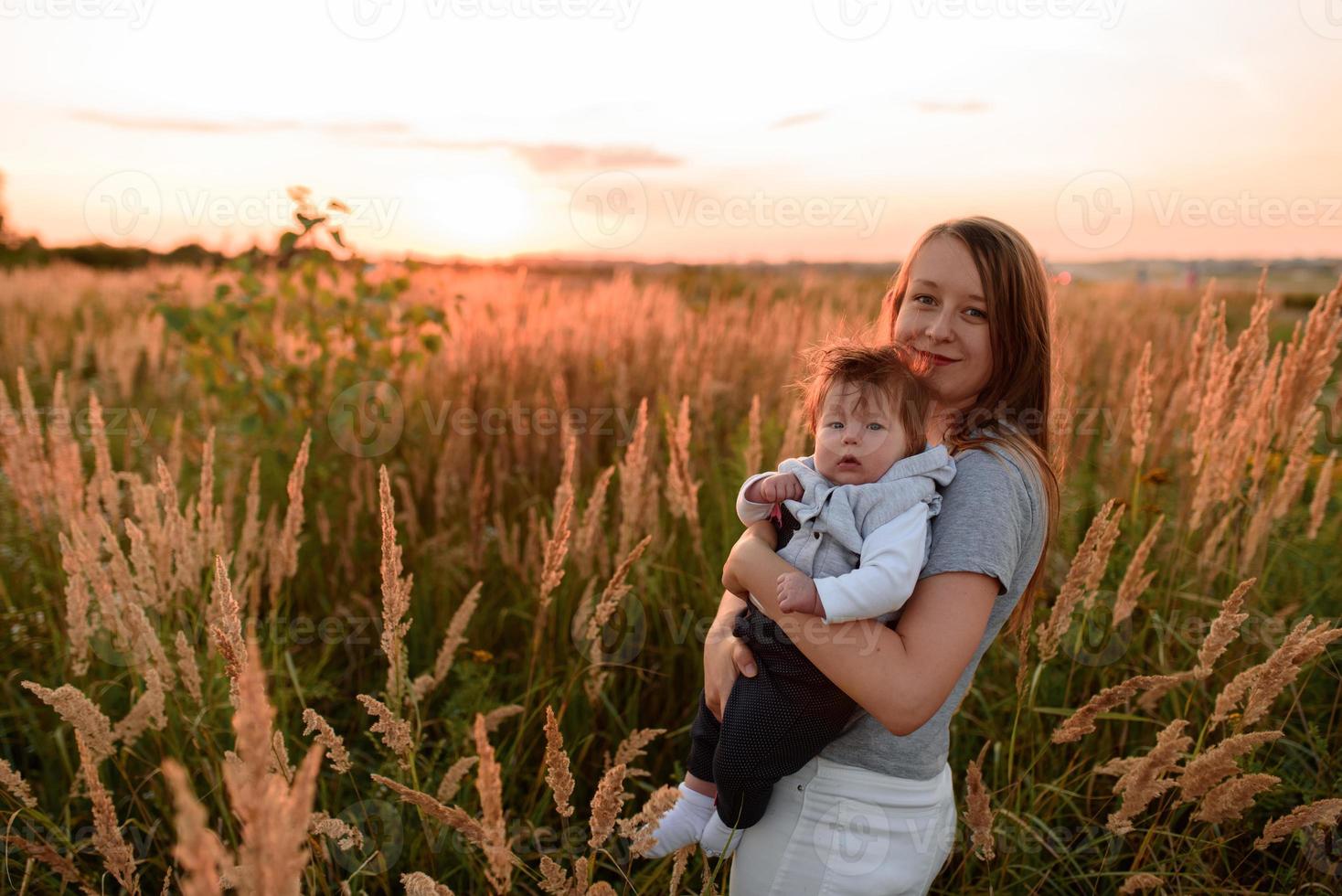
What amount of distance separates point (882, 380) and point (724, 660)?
590mm

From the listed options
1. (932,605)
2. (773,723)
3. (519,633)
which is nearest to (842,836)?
(773,723)

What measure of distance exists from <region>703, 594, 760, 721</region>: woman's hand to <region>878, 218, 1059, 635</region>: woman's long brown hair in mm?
534

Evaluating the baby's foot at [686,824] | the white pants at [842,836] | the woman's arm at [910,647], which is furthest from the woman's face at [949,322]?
the baby's foot at [686,824]

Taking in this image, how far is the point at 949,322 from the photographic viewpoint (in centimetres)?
164

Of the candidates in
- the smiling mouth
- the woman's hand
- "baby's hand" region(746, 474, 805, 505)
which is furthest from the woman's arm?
the smiling mouth

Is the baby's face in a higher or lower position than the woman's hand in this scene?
higher

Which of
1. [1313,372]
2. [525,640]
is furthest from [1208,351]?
[525,640]

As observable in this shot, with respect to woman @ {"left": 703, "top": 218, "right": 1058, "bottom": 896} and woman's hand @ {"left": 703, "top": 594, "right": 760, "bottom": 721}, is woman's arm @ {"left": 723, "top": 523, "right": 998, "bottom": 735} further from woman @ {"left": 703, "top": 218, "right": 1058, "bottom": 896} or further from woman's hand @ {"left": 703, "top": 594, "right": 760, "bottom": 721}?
woman's hand @ {"left": 703, "top": 594, "right": 760, "bottom": 721}

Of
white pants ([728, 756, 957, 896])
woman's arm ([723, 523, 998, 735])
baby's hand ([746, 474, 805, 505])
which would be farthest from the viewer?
baby's hand ([746, 474, 805, 505])

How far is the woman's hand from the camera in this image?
5.01 feet

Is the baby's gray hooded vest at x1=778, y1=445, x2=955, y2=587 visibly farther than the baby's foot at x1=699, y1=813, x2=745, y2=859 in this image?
No

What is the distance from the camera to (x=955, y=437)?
1652 mm

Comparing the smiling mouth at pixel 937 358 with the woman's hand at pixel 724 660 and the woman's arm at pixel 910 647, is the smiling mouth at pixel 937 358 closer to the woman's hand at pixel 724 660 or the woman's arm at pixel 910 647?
the woman's arm at pixel 910 647

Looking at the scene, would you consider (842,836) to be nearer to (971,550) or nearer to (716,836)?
(716,836)
